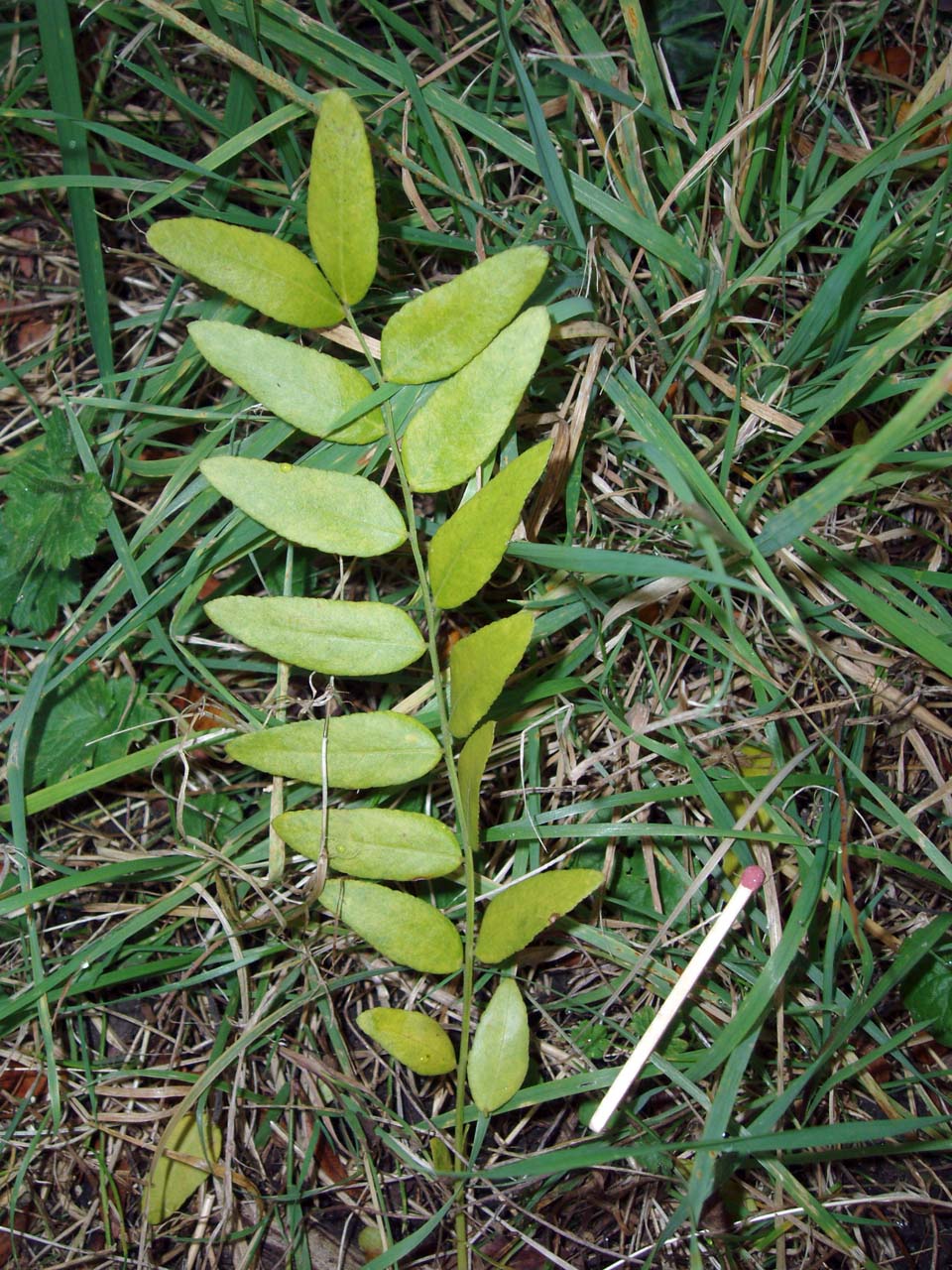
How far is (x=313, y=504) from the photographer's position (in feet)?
4.55

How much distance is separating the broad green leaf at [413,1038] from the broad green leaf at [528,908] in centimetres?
14

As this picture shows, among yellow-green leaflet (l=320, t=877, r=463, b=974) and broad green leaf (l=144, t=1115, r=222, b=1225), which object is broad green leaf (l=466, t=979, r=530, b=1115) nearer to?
yellow-green leaflet (l=320, t=877, r=463, b=974)

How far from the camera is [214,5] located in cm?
151

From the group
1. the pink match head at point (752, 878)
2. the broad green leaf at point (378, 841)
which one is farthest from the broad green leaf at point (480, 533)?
the pink match head at point (752, 878)

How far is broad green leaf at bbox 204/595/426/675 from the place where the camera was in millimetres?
1382

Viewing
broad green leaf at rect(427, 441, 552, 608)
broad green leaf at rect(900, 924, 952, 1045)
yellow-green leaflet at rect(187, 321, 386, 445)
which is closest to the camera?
broad green leaf at rect(427, 441, 552, 608)

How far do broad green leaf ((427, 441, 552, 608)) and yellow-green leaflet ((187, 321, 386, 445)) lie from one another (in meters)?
0.21

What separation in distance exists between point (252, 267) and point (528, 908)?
0.97 m

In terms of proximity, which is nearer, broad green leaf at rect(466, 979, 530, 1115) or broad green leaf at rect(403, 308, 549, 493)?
broad green leaf at rect(403, 308, 549, 493)

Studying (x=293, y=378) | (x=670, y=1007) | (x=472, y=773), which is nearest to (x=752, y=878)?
(x=670, y=1007)

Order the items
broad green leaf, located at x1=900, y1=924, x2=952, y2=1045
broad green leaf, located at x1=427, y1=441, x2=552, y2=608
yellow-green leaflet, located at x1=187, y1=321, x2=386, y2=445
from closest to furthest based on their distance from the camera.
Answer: broad green leaf, located at x1=427, y1=441, x2=552, y2=608 → yellow-green leaflet, located at x1=187, y1=321, x2=386, y2=445 → broad green leaf, located at x1=900, y1=924, x2=952, y2=1045

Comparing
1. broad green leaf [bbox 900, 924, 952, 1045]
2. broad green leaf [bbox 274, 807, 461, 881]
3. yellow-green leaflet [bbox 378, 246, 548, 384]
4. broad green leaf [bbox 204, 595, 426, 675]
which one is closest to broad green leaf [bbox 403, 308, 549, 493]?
yellow-green leaflet [bbox 378, 246, 548, 384]

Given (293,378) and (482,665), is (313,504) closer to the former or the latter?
(293,378)

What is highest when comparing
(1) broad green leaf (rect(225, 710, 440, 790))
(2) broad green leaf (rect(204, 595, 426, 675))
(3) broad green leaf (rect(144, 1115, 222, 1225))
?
(2) broad green leaf (rect(204, 595, 426, 675))
